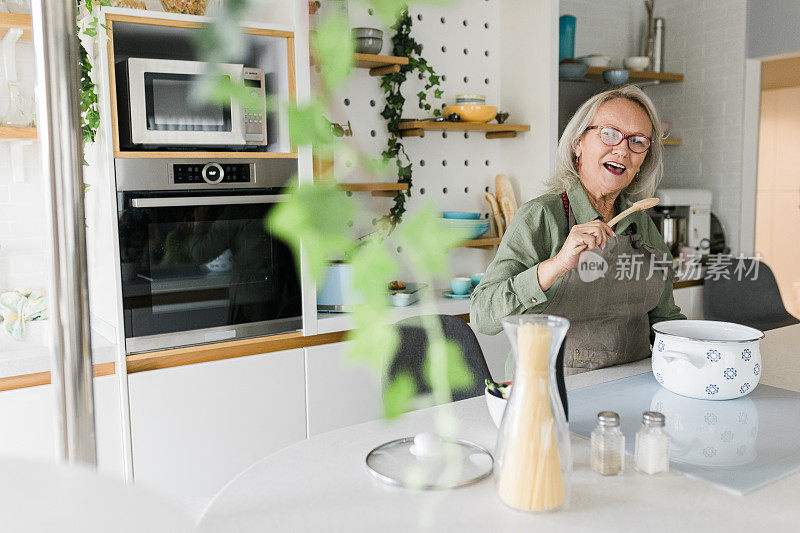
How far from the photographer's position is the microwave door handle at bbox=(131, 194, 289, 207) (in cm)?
237

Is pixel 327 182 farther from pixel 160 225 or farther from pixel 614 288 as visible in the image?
pixel 160 225

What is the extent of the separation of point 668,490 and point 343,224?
2.97 ft

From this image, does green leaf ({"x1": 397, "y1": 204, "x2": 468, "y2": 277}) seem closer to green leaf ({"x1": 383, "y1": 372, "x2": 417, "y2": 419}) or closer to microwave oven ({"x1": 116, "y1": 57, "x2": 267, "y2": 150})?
green leaf ({"x1": 383, "y1": 372, "x2": 417, "y2": 419})

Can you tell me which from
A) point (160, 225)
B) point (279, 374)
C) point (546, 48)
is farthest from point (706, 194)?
point (160, 225)

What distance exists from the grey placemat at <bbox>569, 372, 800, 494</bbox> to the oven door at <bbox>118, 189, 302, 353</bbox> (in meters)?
1.23

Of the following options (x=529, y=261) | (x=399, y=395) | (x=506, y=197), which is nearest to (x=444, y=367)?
(x=399, y=395)

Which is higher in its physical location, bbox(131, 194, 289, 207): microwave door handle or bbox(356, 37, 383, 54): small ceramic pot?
bbox(356, 37, 383, 54): small ceramic pot

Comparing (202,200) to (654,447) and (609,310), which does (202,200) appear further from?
(654,447)

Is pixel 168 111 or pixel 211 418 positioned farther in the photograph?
pixel 211 418

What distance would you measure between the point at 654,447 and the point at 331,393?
6.09ft

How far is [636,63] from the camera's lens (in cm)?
414

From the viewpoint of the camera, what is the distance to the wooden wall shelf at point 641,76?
3.98 m

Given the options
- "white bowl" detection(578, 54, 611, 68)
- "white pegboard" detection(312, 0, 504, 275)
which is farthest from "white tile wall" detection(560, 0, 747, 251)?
"white pegboard" detection(312, 0, 504, 275)

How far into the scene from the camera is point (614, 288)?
198 centimetres
